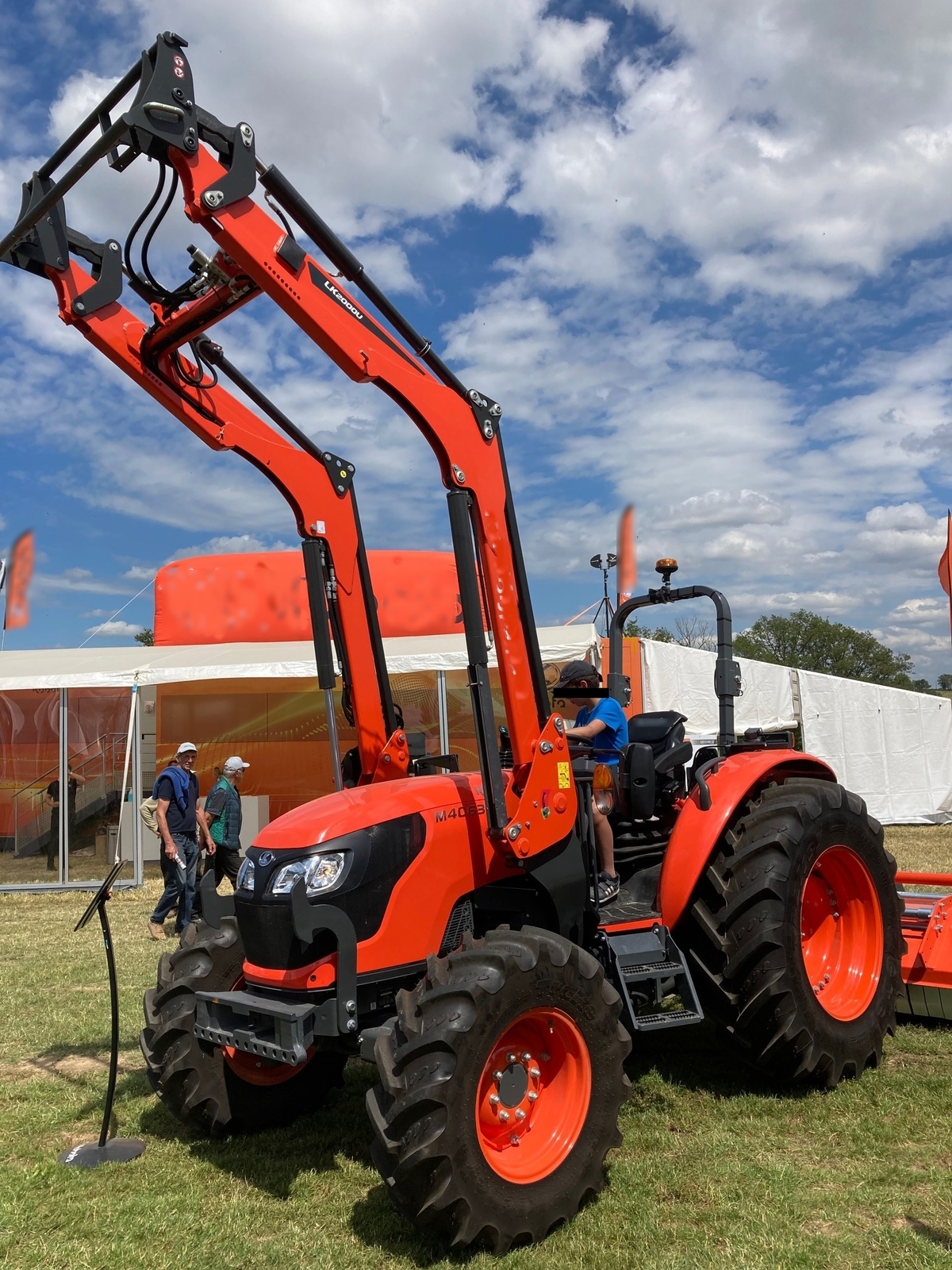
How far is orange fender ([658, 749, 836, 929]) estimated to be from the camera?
186 inches

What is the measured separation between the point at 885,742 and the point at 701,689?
425 centimetres

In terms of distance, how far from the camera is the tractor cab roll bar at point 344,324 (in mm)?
3850

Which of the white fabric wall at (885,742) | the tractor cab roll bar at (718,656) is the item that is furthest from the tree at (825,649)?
the tractor cab roll bar at (718,656)

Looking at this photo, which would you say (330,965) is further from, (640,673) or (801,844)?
(640,673)

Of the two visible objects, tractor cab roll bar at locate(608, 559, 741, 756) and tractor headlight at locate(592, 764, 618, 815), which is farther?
tractor cab roll bar at locate(608, 559, 741, 756)

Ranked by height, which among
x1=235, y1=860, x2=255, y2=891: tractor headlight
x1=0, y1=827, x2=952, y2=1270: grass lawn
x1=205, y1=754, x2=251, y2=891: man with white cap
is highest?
x1=235, y1=860, x2=255, y2=891: tractor headlight

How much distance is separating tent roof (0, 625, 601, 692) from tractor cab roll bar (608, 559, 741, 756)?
688 cm

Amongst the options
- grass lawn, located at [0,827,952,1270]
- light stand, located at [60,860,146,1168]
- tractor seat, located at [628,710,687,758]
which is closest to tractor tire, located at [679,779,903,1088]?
grass lawn, located at [0,827,952,1270]

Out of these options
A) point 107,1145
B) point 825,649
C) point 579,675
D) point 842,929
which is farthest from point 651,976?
point 825,649

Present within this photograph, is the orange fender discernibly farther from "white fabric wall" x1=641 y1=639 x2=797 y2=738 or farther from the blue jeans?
"white fabric wall" x1=641 y1=639 x2=797 y2=738

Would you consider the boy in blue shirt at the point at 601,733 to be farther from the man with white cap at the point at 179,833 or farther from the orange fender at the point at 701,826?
the man with white cap at the point at 179,833

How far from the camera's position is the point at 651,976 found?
14.7ft

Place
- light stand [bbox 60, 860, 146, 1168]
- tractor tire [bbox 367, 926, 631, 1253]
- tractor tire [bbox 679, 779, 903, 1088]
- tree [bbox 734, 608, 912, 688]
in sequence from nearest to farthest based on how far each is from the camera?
tractor tire [bbox 367, 926, 631, 1253]
light stand [bbox 60, 860, 146, 1168]
tractor tire [bbox 679, 779, 903, 1088]
tree [bbox 734, 608, 912, 688]

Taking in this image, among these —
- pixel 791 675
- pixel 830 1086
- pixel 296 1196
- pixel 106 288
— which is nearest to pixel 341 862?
pixel 296 1196
